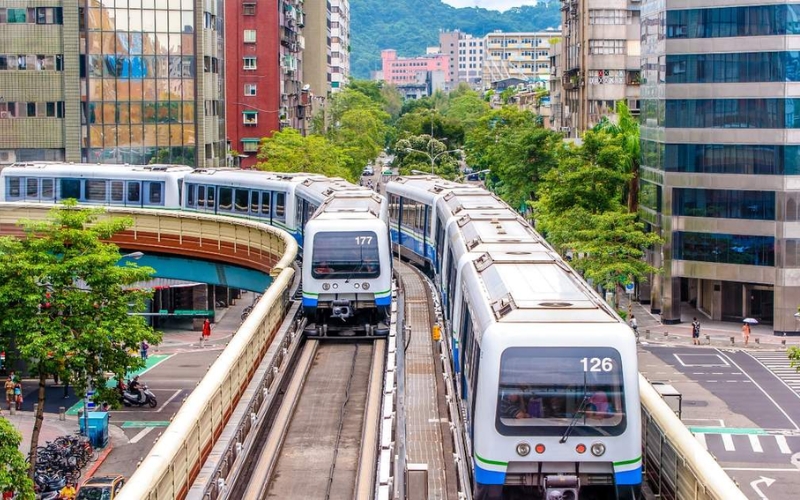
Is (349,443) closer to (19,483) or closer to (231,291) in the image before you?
(19,483)

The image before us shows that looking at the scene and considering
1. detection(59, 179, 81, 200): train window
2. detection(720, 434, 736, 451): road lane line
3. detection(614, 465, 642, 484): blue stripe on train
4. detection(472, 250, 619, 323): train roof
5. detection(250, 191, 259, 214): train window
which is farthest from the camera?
detection(59, 179, 81, 200): train window

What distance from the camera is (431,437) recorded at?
80.5ft

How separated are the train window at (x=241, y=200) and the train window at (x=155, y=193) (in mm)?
4997

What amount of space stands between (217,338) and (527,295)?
4840cm

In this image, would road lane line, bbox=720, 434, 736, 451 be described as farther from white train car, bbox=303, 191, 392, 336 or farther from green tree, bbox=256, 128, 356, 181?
green tree, bbox=256, 128, 356, 181

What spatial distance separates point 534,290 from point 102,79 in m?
57.5

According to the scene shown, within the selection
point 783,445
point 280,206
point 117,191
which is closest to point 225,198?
point 280,206

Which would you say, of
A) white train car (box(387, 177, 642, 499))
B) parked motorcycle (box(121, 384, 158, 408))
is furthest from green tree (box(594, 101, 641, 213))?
white train car (box(387, 177, 642, 499))

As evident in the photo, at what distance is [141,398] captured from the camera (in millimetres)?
48250

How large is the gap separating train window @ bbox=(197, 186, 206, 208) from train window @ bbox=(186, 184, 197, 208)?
0.34 m

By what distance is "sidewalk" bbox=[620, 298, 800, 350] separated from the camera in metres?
58.9

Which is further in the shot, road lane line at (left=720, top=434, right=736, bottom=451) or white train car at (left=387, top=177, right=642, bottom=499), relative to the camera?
road lane line at (left=720, top=434, right=736, bottom=451)

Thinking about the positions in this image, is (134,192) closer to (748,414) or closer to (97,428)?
(97,428)

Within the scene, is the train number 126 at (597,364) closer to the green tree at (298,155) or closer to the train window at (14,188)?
the train window at (14,188)
